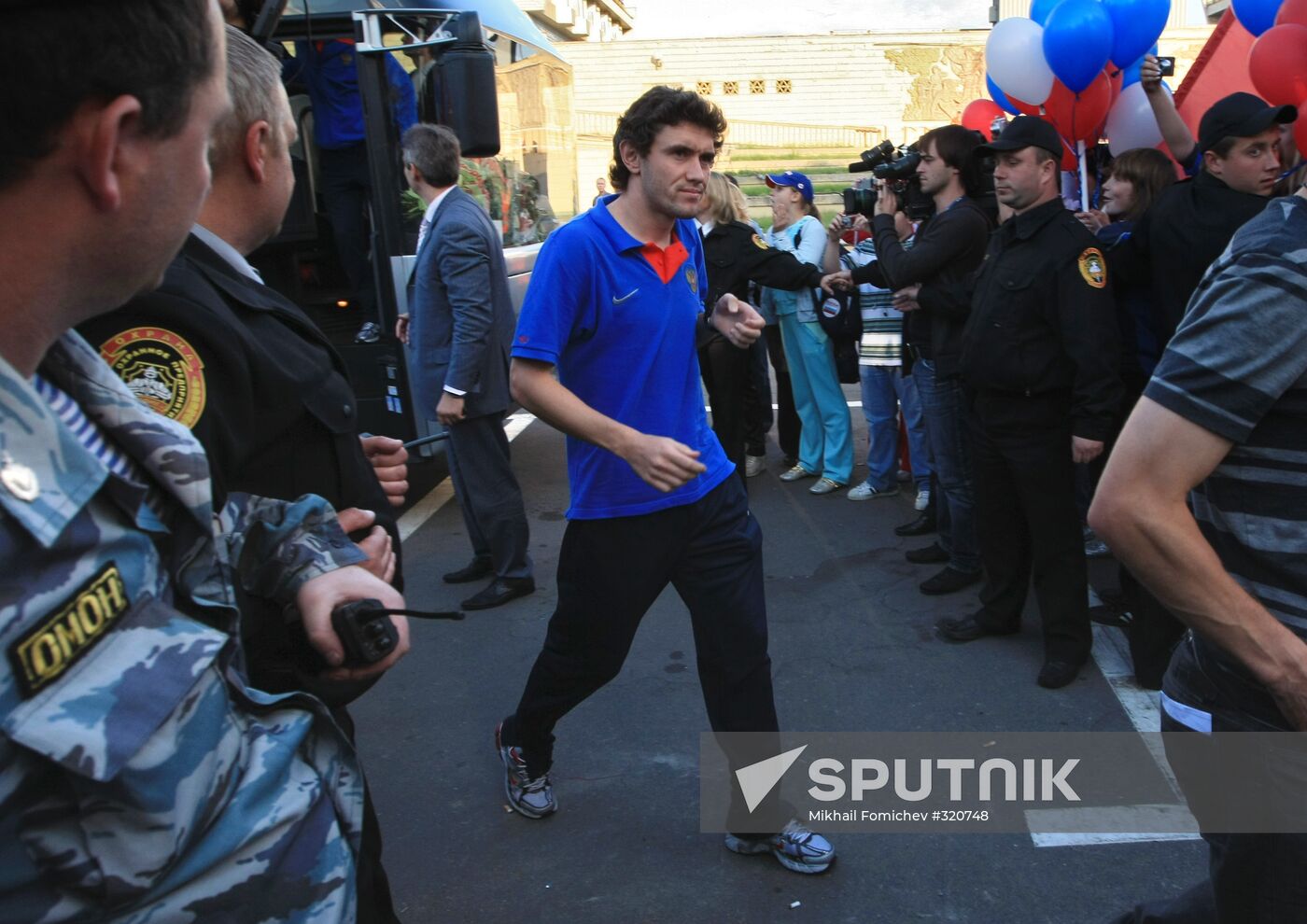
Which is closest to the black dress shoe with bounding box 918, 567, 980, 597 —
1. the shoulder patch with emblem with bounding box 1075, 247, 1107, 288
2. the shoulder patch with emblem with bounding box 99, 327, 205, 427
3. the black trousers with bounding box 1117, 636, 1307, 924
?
the shoulder patch with emblem with bounding box 1075, 247, 1107, 288

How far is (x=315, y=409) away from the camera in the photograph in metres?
1.50

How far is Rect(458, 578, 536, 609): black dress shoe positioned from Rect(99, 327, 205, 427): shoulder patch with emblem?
353 cm

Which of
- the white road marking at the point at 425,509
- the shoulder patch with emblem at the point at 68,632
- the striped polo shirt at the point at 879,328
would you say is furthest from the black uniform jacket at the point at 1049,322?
the shoulder patch with emblem at the point at 68,632

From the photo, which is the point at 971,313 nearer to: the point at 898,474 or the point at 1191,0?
the point at 898,474

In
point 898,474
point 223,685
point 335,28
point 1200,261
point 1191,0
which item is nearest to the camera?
point 223,685

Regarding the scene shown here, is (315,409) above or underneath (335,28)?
underneath

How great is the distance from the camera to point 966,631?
429 cm

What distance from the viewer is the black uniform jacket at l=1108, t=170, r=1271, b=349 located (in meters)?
3.83

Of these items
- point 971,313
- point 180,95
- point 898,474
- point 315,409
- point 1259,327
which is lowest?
point 898,474

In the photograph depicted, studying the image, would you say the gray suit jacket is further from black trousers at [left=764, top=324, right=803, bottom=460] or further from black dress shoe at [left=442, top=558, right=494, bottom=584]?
black trousers at [left=764, top=324, right=803, bottom=460]

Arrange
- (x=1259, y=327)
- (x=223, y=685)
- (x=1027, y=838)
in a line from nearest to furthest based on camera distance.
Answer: (x=223, y=685) → (x=1259, y=327) → (x=1027, y=838)

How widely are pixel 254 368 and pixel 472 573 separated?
3.91 metres

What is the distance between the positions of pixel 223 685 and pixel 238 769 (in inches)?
3.2

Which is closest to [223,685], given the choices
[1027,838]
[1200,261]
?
[1027,838]
